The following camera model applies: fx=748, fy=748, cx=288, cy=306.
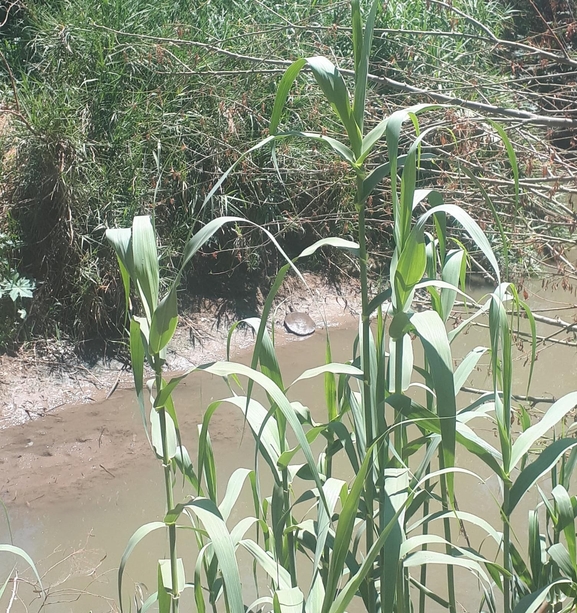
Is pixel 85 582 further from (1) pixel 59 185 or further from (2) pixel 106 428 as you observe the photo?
(1) pixel 59 185

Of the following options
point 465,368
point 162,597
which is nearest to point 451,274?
point 465,368

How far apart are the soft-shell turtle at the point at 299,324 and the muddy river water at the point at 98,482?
0.44 metres

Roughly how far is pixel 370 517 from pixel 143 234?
65cm

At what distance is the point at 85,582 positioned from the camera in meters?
2.71

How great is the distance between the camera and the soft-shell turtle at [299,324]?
5.10 m

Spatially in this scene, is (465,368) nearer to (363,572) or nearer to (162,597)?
(363,572)

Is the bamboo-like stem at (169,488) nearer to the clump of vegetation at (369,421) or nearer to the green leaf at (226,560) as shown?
the clump of vegetation at (369,421)

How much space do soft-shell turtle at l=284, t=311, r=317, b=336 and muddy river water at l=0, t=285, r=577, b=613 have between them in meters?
0.44

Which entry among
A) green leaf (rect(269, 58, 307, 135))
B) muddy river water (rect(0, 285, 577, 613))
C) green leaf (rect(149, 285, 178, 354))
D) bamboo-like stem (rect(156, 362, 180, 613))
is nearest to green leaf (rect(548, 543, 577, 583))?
bamboo-like stem (rect(156, 362, 180, 613))

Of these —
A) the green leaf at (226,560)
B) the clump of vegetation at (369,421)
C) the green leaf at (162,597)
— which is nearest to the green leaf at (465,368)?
the clump of vegetation at (369,421)

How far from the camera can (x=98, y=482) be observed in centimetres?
343

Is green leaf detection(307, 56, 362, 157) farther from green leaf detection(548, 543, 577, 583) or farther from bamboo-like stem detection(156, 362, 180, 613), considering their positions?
green leaf detection(548, 543, 577, 583)

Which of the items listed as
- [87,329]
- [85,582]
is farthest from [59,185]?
[85,582]

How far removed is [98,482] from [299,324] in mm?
2079
